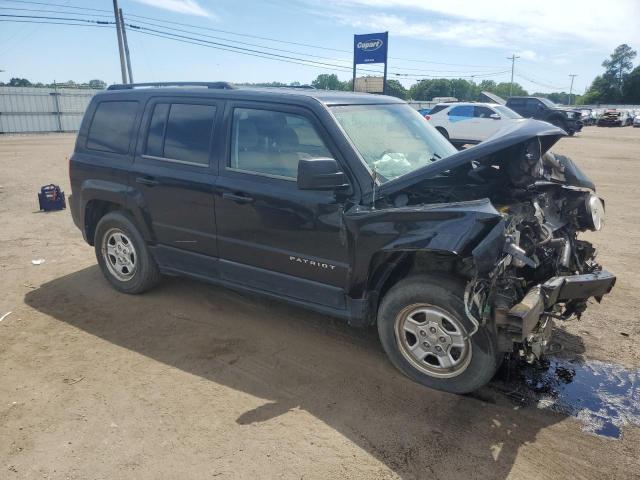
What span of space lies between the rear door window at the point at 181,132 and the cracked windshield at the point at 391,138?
1196mm

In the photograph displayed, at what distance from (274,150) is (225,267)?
3.69 ft

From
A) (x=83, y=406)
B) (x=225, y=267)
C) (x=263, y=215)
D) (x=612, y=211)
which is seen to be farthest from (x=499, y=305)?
(x=612, y=211)

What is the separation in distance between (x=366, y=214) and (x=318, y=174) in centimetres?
43

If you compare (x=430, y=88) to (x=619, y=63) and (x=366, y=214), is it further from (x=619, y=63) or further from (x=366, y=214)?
(x=366, y=214)

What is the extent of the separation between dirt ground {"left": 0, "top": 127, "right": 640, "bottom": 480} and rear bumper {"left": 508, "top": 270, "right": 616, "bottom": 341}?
2.28 ft

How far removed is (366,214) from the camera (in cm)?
333

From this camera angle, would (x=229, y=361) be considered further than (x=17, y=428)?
Yes

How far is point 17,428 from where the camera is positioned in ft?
9.84

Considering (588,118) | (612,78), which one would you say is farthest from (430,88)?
(588,118)

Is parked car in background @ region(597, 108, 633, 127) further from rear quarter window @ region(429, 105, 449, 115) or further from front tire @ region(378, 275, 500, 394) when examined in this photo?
front tire @ region(378, 275, 500, 394)

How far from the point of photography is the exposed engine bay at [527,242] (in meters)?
2.96

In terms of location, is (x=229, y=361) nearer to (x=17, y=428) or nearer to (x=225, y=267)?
(x=225, y=267)

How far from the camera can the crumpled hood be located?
317cm

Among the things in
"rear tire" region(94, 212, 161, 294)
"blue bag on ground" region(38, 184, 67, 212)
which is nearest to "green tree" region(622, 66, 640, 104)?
"blue bag on ground" region(38, 184, 67, 212)
